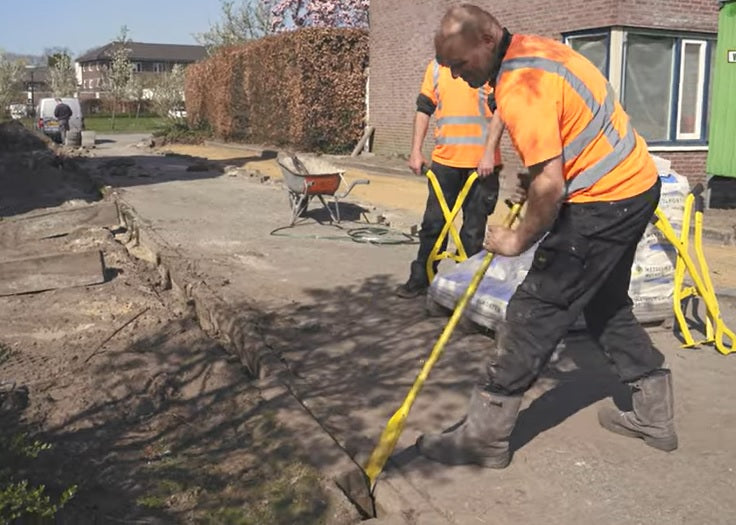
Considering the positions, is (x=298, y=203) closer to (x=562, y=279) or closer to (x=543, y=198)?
(x=562, y=279)

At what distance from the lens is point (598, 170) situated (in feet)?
11.0

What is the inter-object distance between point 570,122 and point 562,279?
2.12 feet

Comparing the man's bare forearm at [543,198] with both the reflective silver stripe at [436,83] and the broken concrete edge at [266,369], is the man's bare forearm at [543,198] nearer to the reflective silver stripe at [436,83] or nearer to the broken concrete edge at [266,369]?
the broken concrete edge at [266,369]

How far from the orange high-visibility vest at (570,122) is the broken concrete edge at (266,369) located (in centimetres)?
150

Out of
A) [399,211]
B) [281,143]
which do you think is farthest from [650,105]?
[281,143]

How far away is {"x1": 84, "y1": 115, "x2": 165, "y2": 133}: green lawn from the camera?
45.8 m

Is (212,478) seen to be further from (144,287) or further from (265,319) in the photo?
(144,287)

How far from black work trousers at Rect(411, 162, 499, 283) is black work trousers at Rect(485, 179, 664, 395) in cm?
271

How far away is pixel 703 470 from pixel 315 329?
115 inches

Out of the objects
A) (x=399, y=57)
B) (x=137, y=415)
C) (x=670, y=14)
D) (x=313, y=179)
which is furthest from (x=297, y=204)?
(x=399, y=57)

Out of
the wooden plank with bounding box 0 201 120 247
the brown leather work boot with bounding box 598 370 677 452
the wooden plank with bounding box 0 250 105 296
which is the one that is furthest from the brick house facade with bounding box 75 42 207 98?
the brown leather work boot with bounding box 598 370 677 452

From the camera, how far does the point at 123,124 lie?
51500mm

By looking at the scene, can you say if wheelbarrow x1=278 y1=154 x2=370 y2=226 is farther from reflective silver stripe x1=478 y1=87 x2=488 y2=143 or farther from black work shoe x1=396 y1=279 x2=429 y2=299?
reflective silver stripe x1=478 y1=87 x2=488 y2=143

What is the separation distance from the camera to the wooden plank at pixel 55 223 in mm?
9758
